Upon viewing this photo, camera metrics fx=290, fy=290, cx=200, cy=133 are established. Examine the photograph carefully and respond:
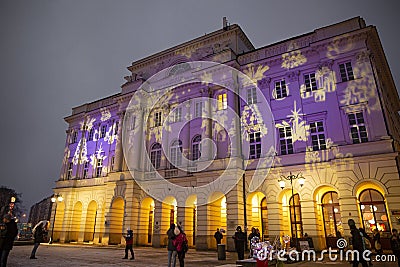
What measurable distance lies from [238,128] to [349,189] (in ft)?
32.1

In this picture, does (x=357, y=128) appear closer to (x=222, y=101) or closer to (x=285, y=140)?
(x=285, y=140)

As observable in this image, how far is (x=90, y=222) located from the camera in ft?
113

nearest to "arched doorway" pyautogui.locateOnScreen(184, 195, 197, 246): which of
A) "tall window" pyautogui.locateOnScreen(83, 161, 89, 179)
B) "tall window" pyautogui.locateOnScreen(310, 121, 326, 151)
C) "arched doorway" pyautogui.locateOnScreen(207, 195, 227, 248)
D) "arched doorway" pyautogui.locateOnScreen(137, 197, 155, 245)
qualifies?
"arched doorway" pyautogui.locateOnScreen(207, 195, 227, 248)

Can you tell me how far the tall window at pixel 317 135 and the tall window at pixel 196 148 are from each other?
1019 centimetres

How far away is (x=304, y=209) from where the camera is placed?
20922 millimetres

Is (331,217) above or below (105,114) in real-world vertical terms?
below

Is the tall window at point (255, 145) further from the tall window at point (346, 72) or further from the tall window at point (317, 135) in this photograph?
the tall window at point (346, 72)

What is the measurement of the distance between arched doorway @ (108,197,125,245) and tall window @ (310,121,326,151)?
1977 centimetres

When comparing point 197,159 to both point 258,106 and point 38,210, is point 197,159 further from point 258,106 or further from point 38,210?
point 38,210

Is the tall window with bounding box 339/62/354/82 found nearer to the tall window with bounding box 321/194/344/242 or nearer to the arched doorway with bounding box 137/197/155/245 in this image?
the tall window with bounding box 321/194/344/242

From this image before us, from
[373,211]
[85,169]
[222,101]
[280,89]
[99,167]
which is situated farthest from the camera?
[85,169]

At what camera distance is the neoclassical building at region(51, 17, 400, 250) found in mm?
19984

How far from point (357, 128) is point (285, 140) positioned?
5154 millimetres

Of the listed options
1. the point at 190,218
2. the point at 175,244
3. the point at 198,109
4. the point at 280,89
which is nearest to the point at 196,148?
the point at 198,109
